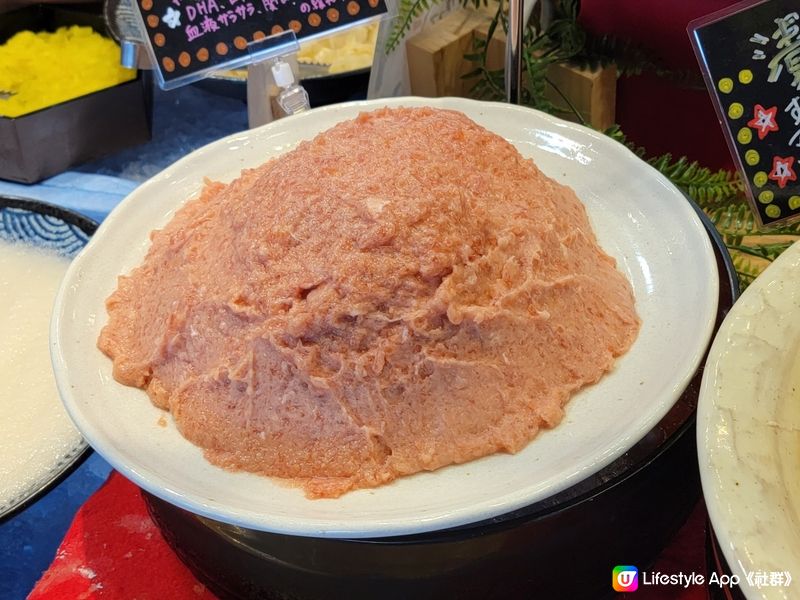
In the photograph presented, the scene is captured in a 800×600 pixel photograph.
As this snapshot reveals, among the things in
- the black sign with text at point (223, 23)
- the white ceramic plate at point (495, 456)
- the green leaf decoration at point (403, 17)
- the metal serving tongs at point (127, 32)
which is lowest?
the white ceramic plate at point (495, 456)

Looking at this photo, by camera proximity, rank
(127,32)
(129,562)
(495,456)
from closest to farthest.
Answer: (495,456) < (129,562) < (127,32)

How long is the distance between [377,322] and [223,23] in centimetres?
91

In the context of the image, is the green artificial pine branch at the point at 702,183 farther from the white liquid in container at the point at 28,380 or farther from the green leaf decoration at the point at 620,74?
the white liquid in container at the point at 28,380

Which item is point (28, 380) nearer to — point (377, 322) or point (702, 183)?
point (377, 322)

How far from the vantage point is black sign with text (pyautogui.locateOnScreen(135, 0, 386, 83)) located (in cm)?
170

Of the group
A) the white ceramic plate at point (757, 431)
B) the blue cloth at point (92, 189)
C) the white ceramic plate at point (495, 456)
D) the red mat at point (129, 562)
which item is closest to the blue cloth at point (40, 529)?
the blue cloth at point (92, 189)

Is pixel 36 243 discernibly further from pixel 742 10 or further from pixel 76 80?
pixel 742 10

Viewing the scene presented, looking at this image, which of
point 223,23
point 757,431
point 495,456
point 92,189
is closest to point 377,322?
point 495,456

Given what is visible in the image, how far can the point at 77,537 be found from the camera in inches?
58.8

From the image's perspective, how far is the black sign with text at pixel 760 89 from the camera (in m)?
1.20

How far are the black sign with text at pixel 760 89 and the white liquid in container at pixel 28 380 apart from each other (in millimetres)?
1415

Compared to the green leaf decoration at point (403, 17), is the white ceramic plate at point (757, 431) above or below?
below

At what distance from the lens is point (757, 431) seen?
35.3 inches

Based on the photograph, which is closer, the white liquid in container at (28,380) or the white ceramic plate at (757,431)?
the white ceramic plate at (757,431)
